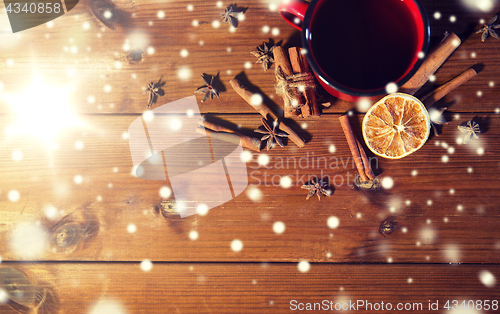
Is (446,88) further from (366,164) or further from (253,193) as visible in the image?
(253,193)

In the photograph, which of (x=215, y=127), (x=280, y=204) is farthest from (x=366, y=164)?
(x=215, y=127)

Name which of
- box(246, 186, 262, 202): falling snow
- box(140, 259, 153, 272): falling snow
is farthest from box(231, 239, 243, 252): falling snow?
box(140, 259, 153, 272): falling snow

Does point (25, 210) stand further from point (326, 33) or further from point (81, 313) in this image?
point (326, 33)

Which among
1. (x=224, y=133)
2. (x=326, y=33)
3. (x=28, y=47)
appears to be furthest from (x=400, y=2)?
(x=28, y=47)

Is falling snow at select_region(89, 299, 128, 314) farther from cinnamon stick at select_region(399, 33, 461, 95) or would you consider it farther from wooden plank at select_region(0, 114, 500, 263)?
cinnamon stick at select_region(399, 33, 461, 95)

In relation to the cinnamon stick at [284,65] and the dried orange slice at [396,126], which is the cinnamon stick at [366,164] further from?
the cinnamon stick at [284,65]

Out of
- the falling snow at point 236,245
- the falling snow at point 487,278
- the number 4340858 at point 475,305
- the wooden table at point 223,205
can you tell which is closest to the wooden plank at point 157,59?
the wooden table at point 223,205

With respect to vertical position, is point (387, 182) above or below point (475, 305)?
above
